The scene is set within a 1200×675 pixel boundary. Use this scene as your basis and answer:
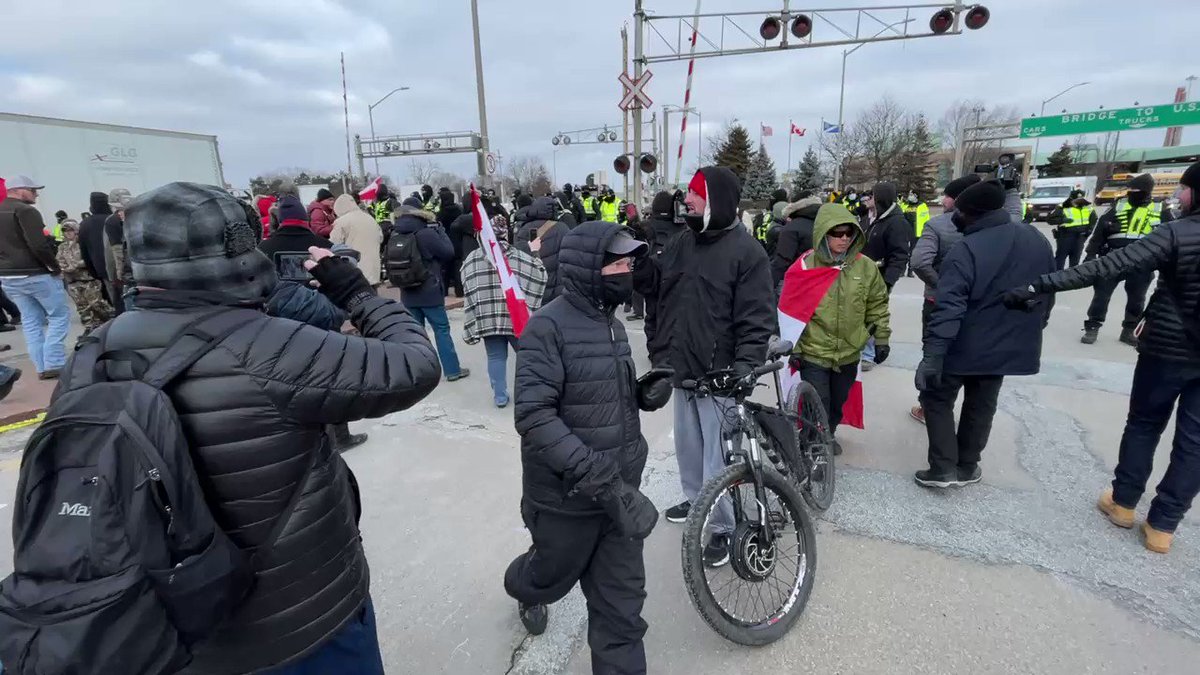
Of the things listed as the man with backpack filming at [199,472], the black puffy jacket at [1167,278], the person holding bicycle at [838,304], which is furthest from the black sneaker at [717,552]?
the black puffy jacket at [1167,278]

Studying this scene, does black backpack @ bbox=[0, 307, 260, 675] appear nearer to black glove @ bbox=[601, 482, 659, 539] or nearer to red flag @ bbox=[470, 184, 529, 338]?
black glove @ bbox=[601, 482, 659, 539]

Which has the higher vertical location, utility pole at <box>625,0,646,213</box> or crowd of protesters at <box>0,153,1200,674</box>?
utility pole at <box>625,0,646,213</box>

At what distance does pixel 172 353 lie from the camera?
1.18 m

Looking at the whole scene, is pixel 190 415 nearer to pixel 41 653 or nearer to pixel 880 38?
pixel 41 653

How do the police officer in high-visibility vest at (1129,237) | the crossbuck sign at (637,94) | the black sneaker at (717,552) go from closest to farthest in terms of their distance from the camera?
the black sneaker at (717,552), the police officer in high-visibility vest at (1129,237), the crossbuck sign at (637,94)

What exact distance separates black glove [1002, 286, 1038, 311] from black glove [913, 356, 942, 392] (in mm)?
479

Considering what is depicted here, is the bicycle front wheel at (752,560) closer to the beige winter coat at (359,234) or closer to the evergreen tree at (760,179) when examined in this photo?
the beige winter coat at (359,234)

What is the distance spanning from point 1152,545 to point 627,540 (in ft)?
9.72

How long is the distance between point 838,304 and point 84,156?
60.3 ft

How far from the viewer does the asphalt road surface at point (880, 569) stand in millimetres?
2438

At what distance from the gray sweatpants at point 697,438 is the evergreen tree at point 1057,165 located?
201 feet

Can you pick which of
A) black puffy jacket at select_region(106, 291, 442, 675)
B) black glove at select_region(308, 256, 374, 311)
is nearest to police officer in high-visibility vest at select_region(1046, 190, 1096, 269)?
black glove at select_region(308, 256, 374, 311)

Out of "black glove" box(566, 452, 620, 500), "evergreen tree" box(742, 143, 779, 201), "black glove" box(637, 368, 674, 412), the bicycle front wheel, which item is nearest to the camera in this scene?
"black glove" box(566, 452, 620, 500)

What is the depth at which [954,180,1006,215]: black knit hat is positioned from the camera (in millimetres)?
3332
